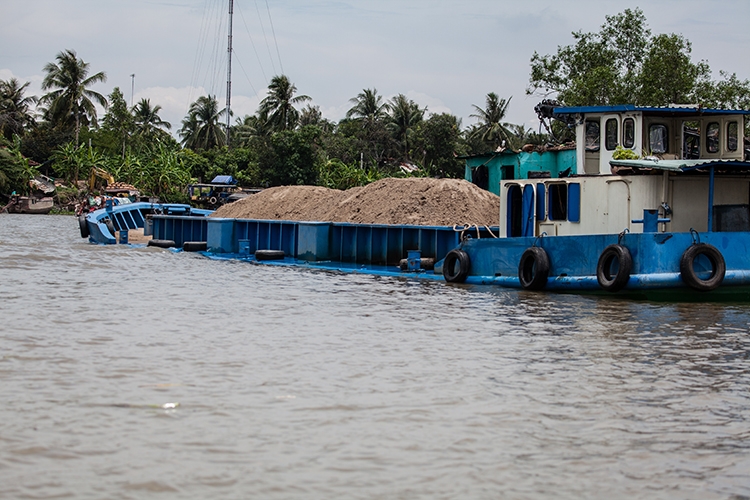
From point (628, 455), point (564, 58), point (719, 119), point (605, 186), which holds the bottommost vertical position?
point (628, 455)

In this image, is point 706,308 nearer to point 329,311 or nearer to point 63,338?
point 329,311

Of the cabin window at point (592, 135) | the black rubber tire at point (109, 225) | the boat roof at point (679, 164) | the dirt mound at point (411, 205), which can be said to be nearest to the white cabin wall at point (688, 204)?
the boat roof at point (679, 164)

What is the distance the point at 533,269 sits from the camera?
15984 millimetres

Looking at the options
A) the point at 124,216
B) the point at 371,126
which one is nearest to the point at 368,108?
the point at 371,126

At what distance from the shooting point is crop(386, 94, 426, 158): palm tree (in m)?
75.1

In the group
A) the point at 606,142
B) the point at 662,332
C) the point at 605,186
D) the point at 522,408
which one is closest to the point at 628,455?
the point at 522,408

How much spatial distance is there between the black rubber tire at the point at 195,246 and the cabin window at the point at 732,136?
54.1 feet

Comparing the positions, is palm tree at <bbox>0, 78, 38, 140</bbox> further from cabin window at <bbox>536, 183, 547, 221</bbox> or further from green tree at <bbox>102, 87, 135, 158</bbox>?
cabin window at <bbox>536, 183, 547, 221</bbox>

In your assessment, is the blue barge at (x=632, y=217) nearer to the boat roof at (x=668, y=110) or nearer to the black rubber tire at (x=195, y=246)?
the boat roof at (x=668, y=110)

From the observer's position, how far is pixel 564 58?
42156 mm

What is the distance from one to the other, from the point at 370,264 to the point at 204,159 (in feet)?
174

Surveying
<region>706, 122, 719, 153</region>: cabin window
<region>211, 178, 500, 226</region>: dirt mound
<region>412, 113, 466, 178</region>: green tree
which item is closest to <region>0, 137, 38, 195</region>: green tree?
<region>412, 113, 466, 178</region>: green tree

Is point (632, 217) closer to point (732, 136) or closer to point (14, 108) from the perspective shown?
point (732, 136)

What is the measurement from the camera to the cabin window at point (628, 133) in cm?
1609
